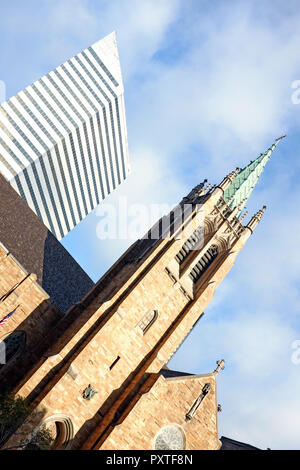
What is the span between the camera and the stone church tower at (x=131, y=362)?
1792 centimetres

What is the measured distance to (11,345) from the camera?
2052 cm

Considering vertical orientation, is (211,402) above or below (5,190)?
below

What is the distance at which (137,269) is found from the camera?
22672 millimetres

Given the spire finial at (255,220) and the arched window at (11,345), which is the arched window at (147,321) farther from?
the spire finial at (255,220)

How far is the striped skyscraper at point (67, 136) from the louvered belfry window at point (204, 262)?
142 ft

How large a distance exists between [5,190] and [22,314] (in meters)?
13.3

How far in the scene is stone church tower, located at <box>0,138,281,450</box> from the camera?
1792cm

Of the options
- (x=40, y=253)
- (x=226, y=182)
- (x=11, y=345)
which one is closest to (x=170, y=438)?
(x=11, y=345)

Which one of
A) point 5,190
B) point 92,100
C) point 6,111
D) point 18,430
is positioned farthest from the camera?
point 92,100

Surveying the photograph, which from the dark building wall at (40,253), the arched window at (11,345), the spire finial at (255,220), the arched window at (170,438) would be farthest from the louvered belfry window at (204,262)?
the arched window at (11,345)

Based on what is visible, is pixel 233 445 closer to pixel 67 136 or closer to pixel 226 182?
pixel 226 182

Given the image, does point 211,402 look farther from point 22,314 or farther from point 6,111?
point 6,111

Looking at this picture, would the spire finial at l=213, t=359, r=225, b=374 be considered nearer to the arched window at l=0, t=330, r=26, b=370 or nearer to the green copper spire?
the arched window at l=0, t=330, r=26, b=370
